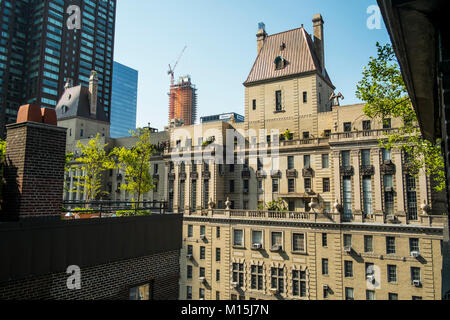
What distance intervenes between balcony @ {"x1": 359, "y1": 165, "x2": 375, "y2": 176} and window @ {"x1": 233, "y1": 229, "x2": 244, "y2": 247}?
1928 centimetres

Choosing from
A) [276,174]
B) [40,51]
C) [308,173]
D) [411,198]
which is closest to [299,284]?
[308,173]

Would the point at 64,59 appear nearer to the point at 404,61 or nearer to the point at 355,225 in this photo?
the point at 355,225

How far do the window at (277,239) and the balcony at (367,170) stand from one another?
14065mm

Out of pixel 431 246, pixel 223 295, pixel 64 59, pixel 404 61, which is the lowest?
pixel 223 295

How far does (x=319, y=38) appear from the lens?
5769 cm

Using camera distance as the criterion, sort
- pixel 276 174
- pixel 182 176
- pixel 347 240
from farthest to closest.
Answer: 1. pixel 182 176
2. pixel 276 174
3. pixel 347 240

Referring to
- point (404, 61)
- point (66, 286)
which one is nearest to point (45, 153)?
point (66, 286)

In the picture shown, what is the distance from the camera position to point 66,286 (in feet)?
31.8

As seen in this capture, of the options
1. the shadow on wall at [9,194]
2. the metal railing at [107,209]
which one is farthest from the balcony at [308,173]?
the shadow on wall at [9,194]

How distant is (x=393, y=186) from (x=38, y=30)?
12438 cm

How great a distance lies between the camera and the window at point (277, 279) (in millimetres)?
44844

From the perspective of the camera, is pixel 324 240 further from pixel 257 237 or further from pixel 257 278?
pixel 257 278

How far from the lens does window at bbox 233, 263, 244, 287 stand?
48.0 m

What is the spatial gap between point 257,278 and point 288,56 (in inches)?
1455
